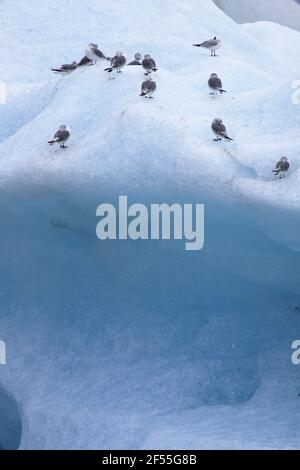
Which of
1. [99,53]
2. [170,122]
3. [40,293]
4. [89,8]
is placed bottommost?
[40,293]

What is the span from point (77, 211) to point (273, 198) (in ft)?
5.75

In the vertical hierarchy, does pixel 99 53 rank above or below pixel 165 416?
above

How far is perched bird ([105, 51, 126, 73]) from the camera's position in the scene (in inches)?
289

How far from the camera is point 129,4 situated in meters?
11.2

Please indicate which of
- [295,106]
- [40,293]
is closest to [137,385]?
[40,293]

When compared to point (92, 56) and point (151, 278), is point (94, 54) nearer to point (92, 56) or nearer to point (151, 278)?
point (92, 56)

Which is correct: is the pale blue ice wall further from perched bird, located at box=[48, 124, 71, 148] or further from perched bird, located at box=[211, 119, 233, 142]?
perched bird, located at box=[211, 119, 233, 142]

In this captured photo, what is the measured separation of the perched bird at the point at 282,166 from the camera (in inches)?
241

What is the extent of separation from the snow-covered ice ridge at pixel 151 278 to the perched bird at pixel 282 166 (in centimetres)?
8

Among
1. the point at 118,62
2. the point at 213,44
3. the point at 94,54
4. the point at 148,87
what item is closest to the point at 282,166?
the point at 148,87

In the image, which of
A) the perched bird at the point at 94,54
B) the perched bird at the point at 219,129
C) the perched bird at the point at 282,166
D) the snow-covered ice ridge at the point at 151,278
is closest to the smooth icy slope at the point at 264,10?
the perched bird at the point at 94,54

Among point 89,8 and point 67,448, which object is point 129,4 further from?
point 67,448

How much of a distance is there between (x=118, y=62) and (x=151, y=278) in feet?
7.12

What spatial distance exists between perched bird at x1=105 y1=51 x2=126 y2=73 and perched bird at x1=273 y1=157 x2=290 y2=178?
208 cm
